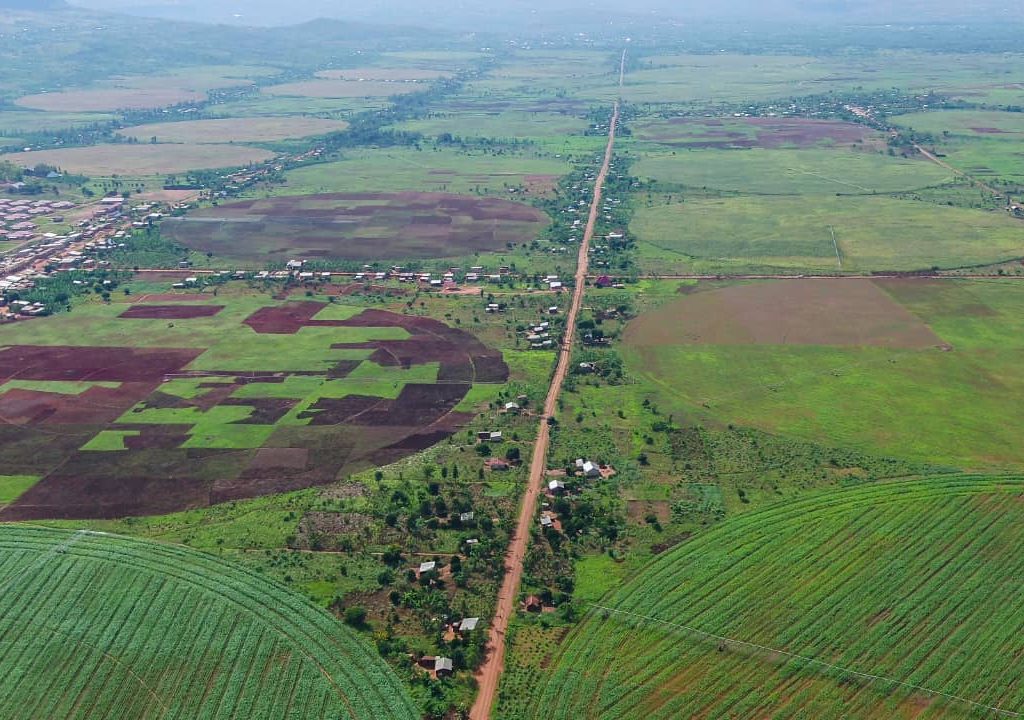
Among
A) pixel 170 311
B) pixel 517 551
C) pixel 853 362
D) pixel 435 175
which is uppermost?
pixel 435 175

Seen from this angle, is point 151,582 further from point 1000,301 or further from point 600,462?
point 1000,301

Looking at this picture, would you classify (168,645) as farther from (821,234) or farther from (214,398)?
(821,234)

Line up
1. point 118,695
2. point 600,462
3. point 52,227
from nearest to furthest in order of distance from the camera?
1. point 118,695
2. point 600,462
3. point 52,227

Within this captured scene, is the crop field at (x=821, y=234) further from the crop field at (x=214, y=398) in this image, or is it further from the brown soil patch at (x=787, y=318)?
the crop field at (x=214, y=398)

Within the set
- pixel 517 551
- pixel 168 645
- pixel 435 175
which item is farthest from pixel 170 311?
pixel 435 175

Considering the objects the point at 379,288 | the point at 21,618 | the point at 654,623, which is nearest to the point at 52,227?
the point at 379,288
